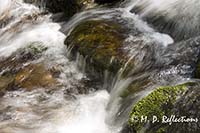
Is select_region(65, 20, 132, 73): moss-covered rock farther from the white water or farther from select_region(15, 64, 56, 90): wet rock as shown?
select_region(15, 64, 56, 90): wet rock

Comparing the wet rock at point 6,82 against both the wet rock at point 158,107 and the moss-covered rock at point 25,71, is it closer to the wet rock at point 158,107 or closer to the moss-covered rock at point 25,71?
the moss-covered rock at point 25,71

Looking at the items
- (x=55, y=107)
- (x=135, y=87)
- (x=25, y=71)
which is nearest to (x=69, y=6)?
(x=25, y=71)

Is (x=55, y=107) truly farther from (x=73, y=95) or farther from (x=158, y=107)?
(x=158, y=107)

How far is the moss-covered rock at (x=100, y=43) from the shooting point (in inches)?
312

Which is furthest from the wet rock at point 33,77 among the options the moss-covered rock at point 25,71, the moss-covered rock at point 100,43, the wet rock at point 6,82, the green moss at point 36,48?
the moss-covered rock at point 100,43

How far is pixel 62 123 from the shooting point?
6.97m

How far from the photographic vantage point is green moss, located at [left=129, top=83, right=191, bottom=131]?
5410 mm

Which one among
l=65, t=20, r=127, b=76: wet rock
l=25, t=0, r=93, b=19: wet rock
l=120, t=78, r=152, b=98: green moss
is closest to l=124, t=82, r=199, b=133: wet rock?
l=120, t=78, r=152, b=98: green moss

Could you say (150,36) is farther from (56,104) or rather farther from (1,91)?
(1,91)

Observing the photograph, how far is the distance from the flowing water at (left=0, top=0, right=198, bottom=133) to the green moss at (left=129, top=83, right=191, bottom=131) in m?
0.77

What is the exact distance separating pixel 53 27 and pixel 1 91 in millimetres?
3480

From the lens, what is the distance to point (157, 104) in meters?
5.46

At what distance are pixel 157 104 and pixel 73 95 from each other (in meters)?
2.74

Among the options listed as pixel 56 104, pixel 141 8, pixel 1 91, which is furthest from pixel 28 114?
pixel 141 8
